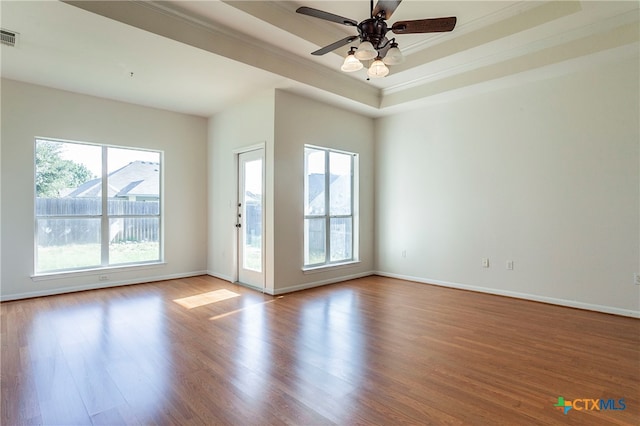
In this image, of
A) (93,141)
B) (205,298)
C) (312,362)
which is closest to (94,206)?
(93,141)

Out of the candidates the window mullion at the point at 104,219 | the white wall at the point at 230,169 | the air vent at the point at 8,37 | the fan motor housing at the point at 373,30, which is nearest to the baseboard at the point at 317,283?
the white wall at the point at 230,169

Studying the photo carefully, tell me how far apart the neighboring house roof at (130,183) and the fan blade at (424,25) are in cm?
465

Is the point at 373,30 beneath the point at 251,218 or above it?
above

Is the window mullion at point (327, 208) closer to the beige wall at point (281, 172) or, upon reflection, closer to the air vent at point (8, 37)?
the beige wall at point (281, 172)

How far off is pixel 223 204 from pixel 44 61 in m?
2.95

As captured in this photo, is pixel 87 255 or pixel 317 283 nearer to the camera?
pixel 87 255

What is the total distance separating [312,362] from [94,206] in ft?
14.4

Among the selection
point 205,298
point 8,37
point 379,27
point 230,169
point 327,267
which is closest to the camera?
point 379,27

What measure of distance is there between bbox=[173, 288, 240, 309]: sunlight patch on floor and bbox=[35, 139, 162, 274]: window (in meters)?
1.61

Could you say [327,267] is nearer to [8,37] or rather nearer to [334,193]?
[334,193]

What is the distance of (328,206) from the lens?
18.4ft

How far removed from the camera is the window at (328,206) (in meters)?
5.32

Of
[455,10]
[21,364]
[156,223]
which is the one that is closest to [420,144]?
[455,10]

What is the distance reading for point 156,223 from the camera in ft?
18.8
